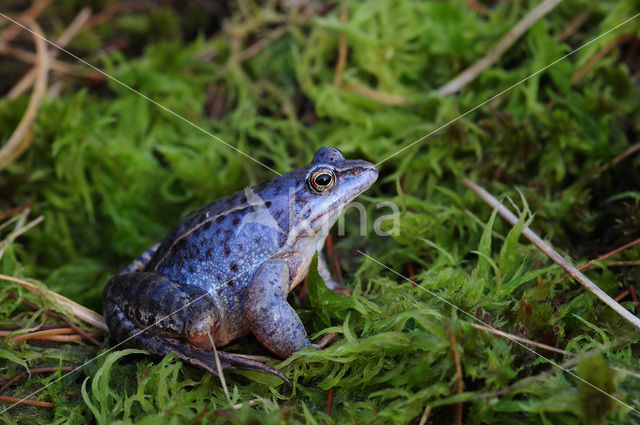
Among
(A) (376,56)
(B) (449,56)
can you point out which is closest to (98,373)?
(A) (376,56)

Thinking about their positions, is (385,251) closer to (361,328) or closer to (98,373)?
(361,328)

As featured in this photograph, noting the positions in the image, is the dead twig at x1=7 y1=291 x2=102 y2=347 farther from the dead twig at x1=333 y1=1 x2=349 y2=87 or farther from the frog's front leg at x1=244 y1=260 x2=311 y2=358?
the dead twig at x1=333 y1=1 x2=349 y2=87

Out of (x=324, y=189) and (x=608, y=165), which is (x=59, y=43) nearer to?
(x=324, y=189)

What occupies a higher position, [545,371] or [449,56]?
[449,56]

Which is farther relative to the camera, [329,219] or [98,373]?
[329,219]

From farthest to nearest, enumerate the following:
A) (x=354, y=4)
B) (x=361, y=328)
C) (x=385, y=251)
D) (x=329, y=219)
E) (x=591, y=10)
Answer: (x=354, y=4) → (x=591, y=10) → (x=385, y=251) → (x=329, y=219) → (x=361, y=328)

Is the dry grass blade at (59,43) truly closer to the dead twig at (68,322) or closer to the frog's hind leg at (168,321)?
the dead twig at (68,322)

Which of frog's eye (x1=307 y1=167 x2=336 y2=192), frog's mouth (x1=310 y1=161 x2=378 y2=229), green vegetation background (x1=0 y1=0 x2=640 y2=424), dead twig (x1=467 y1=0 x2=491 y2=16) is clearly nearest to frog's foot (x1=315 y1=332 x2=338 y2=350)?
green vegetation background (x1=0 y1=0 x2=640 y2=424)
